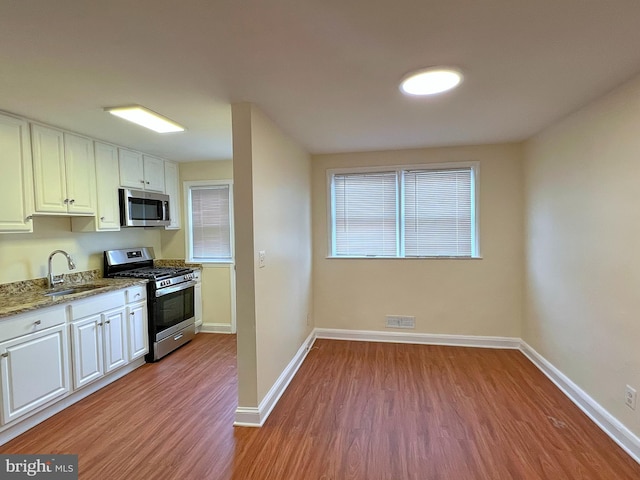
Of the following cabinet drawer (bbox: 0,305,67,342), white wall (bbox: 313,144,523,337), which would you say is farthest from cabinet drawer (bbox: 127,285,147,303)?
white wall (bbox: 313,144,523,337)

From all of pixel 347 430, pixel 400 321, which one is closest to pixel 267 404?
pixel 347 430

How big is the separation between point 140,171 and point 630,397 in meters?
Answer: 4.84

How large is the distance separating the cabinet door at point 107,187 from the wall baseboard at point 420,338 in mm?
2718

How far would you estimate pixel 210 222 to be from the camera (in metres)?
4.48

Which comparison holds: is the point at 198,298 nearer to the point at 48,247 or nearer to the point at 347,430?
the point at 48,247

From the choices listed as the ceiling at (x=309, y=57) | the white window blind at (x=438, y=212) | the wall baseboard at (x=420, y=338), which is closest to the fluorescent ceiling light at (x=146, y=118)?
the ceiling at (x=309, y=57)

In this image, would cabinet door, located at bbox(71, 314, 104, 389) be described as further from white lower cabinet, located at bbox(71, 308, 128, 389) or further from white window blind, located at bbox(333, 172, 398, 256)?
white window blind, located at bbox(333, 172, 398, 256)

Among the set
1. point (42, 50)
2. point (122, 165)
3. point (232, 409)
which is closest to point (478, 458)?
point (232, 409)

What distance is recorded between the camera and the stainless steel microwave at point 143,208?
11.7ft

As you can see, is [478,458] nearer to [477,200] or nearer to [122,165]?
[477,200]

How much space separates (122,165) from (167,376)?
2336mm

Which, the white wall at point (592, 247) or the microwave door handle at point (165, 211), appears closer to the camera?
the white wall at point (592, 247)

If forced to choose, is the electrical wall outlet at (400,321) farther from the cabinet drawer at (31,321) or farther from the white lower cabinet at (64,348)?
the cabinet drawer at (31,321)

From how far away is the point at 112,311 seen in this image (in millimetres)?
3010
